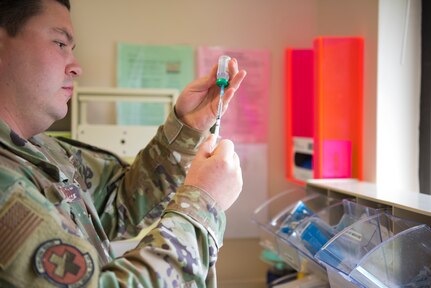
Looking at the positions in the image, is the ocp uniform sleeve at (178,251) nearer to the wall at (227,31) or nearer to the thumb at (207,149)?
the thumb at (207,149)

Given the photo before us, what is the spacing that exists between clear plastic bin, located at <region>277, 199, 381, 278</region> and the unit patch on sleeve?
78 cm

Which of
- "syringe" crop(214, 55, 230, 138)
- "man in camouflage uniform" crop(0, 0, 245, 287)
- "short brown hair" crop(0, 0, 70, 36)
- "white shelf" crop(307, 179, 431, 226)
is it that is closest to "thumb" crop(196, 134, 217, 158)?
"man in camouflage uniform" crop(0, 0, 245, 287)

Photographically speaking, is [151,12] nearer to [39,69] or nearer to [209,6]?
[209,6]

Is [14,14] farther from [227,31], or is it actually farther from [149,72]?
[227,31]

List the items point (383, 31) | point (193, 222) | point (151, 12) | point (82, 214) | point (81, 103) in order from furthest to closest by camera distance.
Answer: point (151, 12), point (81, 103), point (383, 31), point (82, 214), point (193, 222)

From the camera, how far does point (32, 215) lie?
524 mm

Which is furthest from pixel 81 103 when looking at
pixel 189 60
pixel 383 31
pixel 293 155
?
pixel 383 31

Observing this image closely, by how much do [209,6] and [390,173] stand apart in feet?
4.00

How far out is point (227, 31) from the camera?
2055mm

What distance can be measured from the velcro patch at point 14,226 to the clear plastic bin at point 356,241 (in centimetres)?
72

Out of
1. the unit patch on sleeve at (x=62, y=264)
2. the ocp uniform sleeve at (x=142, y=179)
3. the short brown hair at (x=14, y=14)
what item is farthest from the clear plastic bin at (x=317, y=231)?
the short brown hair at (x=14, y=14)

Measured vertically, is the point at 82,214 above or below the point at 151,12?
below

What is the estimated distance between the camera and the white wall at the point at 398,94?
55.7 inches

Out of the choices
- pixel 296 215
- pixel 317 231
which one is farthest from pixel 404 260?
pixel 296 215
